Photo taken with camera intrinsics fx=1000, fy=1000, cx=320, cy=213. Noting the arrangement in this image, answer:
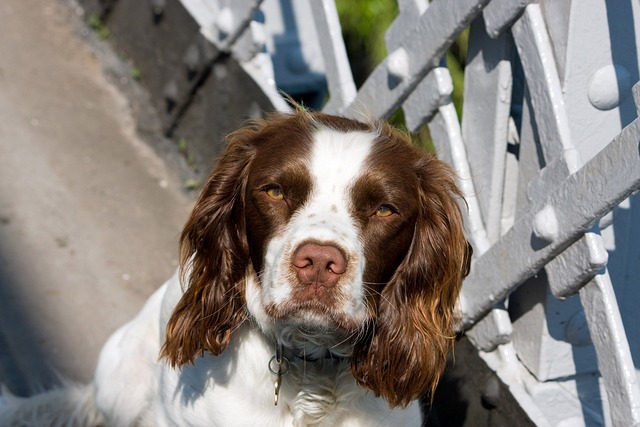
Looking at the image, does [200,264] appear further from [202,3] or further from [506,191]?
[202,3]

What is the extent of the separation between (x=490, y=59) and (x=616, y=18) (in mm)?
465

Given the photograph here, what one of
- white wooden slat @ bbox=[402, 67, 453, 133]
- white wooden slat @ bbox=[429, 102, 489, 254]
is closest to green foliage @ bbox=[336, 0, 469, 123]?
white wooden slat @ bbox=[402, 67, 453, 133]

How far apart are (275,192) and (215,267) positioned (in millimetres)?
292

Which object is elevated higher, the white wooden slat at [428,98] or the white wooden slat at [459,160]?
the white wooden slat at [428,98]

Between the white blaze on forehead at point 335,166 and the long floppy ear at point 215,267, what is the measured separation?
0.28 m

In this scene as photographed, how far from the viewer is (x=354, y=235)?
2578 mm

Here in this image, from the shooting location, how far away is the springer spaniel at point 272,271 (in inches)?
105

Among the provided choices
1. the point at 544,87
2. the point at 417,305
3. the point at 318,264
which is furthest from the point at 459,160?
the point at 318,264

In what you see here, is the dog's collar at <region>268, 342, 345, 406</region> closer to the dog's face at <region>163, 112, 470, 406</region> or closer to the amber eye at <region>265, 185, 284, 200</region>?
the dog's face at <region>163, 112, 470, 406</region>

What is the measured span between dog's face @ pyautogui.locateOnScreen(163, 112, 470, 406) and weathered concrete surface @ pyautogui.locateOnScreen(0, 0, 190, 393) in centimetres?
125

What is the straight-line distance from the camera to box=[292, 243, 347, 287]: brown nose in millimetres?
2451

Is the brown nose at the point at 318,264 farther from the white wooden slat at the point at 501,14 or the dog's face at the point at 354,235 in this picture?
the white wooden slat at the point at 501,14

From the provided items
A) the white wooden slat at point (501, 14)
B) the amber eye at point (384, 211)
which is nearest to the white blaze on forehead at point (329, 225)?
the amber eye at point (384, 211)

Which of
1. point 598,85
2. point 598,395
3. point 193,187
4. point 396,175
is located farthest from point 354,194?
point 193,187
